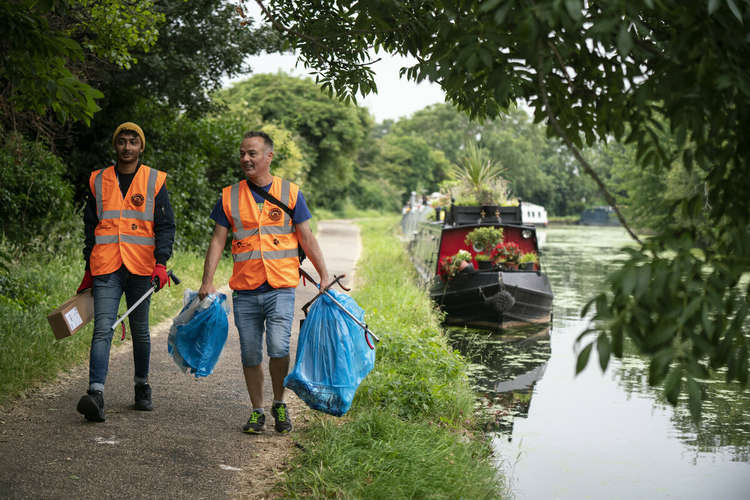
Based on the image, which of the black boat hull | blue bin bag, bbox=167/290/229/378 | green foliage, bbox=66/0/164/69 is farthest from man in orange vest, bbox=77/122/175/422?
the black boat hull

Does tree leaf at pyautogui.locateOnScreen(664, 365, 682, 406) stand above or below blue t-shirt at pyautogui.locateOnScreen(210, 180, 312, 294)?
below

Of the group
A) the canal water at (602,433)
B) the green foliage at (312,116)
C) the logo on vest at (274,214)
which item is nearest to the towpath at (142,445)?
the logo on vest at (274,214)

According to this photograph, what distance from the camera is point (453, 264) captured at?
13.5m

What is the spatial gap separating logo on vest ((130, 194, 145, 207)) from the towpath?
4.69ft

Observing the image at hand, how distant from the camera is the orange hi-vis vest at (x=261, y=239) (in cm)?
454

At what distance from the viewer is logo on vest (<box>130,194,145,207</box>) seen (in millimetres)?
4848

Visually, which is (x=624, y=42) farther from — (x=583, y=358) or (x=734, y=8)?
(x=583, y=358)

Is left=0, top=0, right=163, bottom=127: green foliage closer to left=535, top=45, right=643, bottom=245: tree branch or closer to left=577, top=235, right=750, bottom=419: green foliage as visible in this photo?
left=535, top=45, right=643, bottom=245: tree branch

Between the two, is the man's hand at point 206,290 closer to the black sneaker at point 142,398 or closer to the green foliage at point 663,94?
the black sneaker at point 142,398

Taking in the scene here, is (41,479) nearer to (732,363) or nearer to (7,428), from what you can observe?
(7,428)

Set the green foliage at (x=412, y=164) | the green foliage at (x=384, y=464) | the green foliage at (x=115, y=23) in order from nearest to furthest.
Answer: the green foliage at (x=384, y=464) → the green foliage at (x=115, y=23) → the green foliage at (x=412, y=164)

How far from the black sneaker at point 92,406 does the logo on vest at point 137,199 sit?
124cm

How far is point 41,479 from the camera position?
3773 millimetres

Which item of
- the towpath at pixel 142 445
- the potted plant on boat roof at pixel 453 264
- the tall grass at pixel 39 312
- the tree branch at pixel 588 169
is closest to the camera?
the tree branch at pixel 588 169
